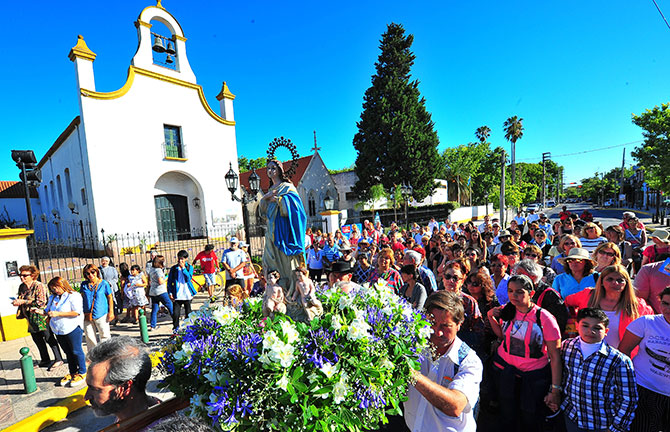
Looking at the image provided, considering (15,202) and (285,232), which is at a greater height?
(15,202)

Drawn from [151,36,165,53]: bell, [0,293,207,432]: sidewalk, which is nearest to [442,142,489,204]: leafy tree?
[151,36,165,53]: bell

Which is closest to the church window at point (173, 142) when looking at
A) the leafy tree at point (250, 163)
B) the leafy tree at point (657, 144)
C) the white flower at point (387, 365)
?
the white flower at point (387, 365)

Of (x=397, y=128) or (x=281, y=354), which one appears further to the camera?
(x=397, y=128)

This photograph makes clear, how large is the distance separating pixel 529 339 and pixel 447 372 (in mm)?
1418

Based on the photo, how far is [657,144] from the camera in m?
16.7

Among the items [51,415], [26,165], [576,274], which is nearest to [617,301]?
[576,274]

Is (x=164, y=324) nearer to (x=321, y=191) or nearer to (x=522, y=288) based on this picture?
(x=522, y=288)

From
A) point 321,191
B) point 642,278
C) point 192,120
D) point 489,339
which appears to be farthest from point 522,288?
point 321,191

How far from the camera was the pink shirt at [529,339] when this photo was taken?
2.77 m

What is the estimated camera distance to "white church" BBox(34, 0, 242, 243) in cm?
1495

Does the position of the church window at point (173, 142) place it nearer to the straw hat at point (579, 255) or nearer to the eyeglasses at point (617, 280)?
the straw hat at point (579, 255)

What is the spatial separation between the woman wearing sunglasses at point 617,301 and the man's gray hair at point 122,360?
4.08 m

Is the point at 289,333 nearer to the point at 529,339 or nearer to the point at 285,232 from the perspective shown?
the point at 285,232

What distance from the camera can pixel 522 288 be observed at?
2877mm
